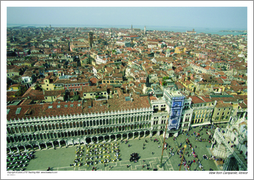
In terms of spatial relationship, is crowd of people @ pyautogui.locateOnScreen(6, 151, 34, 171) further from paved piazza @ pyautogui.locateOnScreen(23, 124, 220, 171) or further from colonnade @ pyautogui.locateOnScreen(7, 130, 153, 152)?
colonnade @ pyautogui.locateOnScreen(7, 130, 153, 152)

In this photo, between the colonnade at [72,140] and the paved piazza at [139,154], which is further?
the colonnade at [72,140]

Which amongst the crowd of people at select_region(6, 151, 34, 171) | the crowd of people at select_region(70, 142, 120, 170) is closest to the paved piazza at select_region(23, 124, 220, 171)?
the crowd of people at select_region(70, 142, 120, 170)

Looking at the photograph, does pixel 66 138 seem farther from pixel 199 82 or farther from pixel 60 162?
pixel 199 82

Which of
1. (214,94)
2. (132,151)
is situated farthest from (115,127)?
(214,94)

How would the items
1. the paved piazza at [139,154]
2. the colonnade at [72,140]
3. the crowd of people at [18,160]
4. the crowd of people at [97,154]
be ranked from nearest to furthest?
the crowd of people at [18,160] → the paved piazza at [139,154] → the crowd of people at [97,154] → the colonnade at [72,140]

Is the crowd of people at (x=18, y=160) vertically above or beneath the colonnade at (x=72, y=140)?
beneath

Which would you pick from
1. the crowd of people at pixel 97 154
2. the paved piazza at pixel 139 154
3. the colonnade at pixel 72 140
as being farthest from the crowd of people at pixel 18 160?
the crowd of people at pixel 97 154

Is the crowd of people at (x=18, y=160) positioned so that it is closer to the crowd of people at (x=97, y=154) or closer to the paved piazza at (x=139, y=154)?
the paved piazza at (x=139, y=154)

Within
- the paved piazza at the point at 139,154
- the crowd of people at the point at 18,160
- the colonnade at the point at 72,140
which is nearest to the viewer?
the crowd of people at the point at 18,160

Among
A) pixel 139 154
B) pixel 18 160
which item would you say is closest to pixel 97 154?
pixel 139 154
